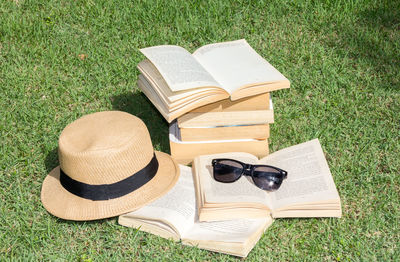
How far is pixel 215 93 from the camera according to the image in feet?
11.6

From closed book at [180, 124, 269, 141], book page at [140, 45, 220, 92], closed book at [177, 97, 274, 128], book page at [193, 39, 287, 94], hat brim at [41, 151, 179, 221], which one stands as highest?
book page at [140, 45, 220, 92]

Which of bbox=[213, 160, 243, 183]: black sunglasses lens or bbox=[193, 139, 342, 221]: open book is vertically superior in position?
bbox=[213, 160, 243, 183]: black sunglasses lens

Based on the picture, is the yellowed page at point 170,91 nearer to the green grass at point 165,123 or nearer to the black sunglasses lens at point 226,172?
the black sunglasses lens at point 226,172

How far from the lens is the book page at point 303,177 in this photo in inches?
135

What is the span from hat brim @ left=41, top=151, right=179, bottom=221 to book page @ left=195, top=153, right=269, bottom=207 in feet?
0.75

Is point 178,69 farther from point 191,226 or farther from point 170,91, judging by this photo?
point 191,226

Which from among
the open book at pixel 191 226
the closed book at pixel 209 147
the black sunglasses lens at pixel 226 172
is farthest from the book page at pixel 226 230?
the closed book at pixel 209 147

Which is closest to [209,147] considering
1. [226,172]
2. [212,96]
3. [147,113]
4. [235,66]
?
[226,172]

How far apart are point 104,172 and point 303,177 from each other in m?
1.45

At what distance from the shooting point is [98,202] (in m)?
3.43

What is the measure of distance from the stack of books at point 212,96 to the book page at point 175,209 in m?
0.46

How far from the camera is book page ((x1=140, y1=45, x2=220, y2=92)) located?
11.4ft

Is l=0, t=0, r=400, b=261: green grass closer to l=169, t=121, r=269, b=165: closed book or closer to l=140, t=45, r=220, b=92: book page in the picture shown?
l=169, t=121, r=269, b=165: closed book

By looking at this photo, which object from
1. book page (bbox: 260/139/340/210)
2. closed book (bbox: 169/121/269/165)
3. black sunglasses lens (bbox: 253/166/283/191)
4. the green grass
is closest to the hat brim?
the green grass
